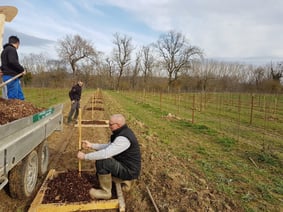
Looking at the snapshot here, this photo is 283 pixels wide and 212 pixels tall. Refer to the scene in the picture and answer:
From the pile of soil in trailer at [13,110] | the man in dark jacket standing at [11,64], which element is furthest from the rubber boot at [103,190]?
the man in dark jacket standing at [11,64]

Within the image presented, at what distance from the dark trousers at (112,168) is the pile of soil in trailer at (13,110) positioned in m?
1.59

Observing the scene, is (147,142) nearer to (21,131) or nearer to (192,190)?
(192,190)

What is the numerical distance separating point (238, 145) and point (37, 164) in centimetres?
621

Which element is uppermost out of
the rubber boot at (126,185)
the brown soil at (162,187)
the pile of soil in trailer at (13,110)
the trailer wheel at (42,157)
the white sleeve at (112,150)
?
the pile of soil in trailer at (13,110)

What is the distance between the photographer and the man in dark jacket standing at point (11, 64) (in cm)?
516

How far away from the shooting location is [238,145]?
790cm

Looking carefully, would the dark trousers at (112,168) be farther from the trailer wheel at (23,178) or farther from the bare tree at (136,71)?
the bare tree at (136,71)

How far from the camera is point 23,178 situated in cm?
Result: 334

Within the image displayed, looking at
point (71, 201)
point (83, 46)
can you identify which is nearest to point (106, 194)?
point (71, 201)

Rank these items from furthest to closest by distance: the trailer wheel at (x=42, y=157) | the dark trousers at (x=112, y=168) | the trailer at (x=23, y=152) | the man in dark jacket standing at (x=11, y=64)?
the man in dark jacket standing at (x=11, y=64) < the trailer wheel at (x=42, y=157) < the dark trousers at (x=112, y=168) < the trailer at (x=23, y=152)

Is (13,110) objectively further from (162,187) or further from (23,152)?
(162,187)

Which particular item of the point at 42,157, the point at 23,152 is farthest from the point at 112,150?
the point at 42,157

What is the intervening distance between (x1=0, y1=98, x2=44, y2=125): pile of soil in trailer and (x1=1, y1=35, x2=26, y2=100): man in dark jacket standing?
2.73 feet

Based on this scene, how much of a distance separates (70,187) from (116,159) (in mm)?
857
